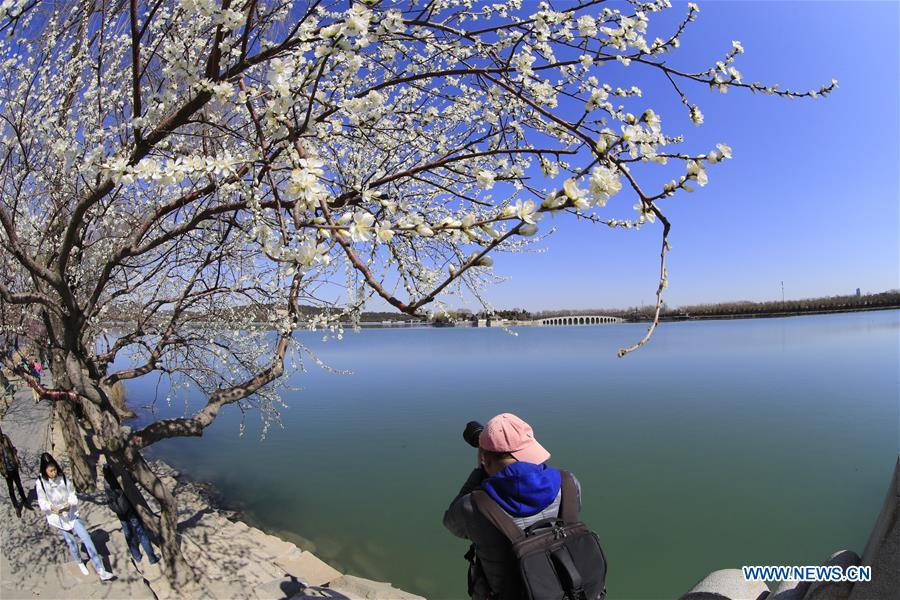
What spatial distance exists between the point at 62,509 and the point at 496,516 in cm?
501

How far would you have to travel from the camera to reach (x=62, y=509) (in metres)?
4.79

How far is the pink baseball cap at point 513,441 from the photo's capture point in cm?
210

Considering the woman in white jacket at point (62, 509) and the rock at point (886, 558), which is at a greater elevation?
the rock at point (886, 558)

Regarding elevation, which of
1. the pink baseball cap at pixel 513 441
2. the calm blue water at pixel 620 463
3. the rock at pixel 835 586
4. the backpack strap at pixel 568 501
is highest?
the pink baseball cap at pixel 513 441

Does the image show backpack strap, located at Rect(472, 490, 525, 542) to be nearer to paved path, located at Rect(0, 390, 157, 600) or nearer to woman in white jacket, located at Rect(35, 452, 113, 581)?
paved path, located at Rect(0, 390, 157, 600)

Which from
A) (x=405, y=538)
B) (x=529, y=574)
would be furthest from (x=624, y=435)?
(x=529, y=574)

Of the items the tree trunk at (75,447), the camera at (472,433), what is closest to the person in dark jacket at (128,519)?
the tree trunk at (75,447)

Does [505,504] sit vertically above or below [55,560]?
above

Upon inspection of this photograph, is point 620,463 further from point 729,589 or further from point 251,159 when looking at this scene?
point 251,159

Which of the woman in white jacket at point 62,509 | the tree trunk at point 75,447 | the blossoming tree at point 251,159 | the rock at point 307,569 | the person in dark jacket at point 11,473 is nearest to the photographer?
the blossoming tree at point 251,159

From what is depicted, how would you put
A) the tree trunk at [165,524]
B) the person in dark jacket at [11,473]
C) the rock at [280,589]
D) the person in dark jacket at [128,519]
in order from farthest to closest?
the person in dark jacket at [11,473] → the person in dark jacket at [128,519] → the rock at [280,589] → the tree trunk at [165,524]

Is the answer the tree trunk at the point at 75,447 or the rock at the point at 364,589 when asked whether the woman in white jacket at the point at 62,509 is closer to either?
the rock at the point at 364,589

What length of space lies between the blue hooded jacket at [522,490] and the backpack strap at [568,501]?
0.08 meters

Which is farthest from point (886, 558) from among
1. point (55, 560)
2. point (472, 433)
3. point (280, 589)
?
point (55, 560)
